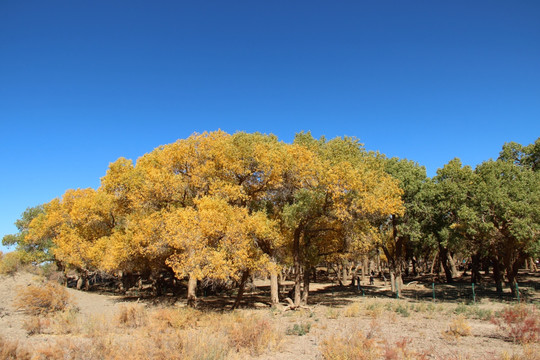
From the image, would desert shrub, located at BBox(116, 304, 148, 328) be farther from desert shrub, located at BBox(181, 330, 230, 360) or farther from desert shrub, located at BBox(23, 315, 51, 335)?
desert shrub, located at BBox(181, 330, 230, 360)

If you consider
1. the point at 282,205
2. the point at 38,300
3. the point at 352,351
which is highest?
the point at 282,205

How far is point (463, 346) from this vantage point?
10242 millimetres

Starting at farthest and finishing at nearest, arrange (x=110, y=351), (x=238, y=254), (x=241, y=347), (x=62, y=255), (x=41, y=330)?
(x=62, y=255) → (x=238, y=254) → (x=41, y=330) → (x=241, y=347) → (x=110, y=351)

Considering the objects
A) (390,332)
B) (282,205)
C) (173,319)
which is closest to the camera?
(390,332)

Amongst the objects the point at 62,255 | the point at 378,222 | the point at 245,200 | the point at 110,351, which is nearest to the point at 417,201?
the point at 378,222

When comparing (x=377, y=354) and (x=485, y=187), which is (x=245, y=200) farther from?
(x=485, y=187)

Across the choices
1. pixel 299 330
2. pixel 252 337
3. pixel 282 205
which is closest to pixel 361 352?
pixel 252 337

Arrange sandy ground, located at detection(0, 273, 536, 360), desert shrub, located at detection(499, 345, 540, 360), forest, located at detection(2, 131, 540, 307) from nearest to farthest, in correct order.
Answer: desert shrub, located at detection(499, 345, 540, 360), sandy ground, located at detection(0, 273, 536, 360), forest, located at detection(2, 131, 540, 307)

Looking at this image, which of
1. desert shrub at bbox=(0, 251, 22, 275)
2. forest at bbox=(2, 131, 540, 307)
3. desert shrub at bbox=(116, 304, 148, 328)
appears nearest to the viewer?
desert shrub at bbox=(116, 304, 148, 328)

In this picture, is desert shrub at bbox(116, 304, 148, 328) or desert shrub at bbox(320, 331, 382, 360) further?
desert shrub at bbox(116, 304, 148, 328)

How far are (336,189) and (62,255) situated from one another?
27644 mm

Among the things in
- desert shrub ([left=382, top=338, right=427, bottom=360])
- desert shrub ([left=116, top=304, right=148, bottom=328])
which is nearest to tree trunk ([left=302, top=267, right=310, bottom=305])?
desert shrub ([left=116, top=304, right=148, bottom=328])

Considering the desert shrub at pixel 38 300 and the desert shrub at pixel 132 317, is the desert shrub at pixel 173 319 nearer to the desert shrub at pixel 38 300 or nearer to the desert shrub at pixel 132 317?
the desert shrub at pixel 132 317

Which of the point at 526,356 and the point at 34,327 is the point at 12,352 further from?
the point at 526,356
